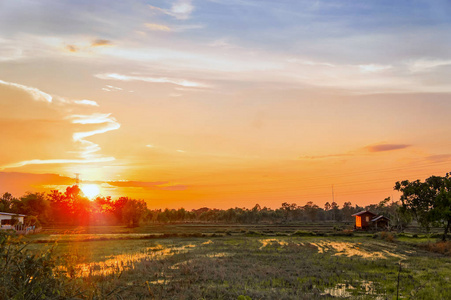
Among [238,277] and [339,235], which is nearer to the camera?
[238,277]

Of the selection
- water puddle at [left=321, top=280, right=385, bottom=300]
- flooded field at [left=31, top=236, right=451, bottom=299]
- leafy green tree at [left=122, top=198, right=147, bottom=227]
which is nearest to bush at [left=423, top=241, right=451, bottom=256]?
flooded field at [left=31, top=236, right=451, bottom=299]

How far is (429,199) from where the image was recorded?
4088 centimetres

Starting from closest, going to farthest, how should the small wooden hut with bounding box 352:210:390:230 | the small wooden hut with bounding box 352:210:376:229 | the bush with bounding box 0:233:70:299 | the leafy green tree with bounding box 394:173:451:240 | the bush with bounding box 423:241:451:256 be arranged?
the bush with bounding box 0:233:70:299 → the bush with bounding box 423:241:451:256 → the leafy green tree with bounding box 394:173:451:240 → the small wooden hut with bounding box 352:210:390:230 → the small wooden hut with bounding box 352:210:376:229

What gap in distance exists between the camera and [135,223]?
98250 mm

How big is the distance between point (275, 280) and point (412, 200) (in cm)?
3151

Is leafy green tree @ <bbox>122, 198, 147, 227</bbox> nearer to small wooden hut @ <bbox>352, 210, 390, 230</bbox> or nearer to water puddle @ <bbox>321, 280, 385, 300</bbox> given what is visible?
small wooden hut @ <bbox>352, 210, 390, 230</bbox>

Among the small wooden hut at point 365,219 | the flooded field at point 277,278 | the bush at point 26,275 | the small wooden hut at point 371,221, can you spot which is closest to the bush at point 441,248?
the flooded field at point 277,278

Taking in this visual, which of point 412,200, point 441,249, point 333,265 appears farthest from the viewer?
point 412,200

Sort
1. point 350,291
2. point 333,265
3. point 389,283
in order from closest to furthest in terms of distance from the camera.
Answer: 1. point 350,291
2. point 389,283
3. point 333,265

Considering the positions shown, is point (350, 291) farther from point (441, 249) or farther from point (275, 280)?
point (441, 249)

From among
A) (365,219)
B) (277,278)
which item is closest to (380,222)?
(365,219)

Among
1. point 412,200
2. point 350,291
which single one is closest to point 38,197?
point 412,200

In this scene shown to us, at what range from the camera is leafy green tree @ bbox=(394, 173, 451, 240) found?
127 feet

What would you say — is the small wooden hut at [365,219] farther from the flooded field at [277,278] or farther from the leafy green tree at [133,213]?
the leafy green tree at [133,213]
